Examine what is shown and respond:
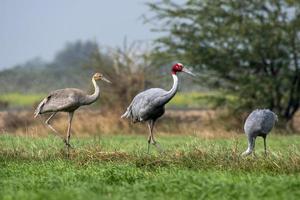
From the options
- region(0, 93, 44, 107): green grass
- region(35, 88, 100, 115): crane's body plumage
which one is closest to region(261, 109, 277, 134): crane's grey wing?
region(35, 88, 100, 115): crane's body plumage

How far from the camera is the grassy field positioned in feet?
33.5

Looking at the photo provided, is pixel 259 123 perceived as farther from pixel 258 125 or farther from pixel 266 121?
pixel 266 121

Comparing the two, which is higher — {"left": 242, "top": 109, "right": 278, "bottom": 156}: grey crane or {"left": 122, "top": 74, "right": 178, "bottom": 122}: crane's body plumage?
{"left": 122, "top": 74, "right": 178, "bottom": 122}: crane's body plumage

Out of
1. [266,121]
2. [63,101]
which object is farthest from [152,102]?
[266,121]

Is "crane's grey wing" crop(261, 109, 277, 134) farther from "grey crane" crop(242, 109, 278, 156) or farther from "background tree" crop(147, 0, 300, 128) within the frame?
"background tree" crop(147, 0, 300, 128)

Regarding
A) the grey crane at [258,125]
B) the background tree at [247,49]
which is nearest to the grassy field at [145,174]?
the grey crane at [258,125]

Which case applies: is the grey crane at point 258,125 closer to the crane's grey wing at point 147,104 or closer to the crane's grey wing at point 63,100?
the crane's grey wing at point 147,104

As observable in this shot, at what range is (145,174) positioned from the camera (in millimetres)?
12492

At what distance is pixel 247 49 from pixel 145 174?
65.9 ft

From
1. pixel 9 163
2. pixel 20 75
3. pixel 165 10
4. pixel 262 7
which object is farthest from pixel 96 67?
pixel 20 75

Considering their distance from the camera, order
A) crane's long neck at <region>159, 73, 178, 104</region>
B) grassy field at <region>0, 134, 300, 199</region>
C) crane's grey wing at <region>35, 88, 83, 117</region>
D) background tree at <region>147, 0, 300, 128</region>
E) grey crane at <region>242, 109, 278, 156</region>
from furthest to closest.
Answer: background tree at <region>147, 0, 300, 128</region>
crane's grey wing at <region>35, 88, 83, 117</region>
crane's long neck at <region>159, 73, 178, 104</region>
grey crane at <region>242, 109, 278, 156</region>
grassy field at <region>0, 134, 300, 199</region>

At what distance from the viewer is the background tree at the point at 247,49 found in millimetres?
31547

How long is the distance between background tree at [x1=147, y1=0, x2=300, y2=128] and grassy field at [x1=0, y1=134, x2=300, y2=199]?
1665cm

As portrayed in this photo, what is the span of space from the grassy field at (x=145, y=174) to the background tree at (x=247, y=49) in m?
16.7
